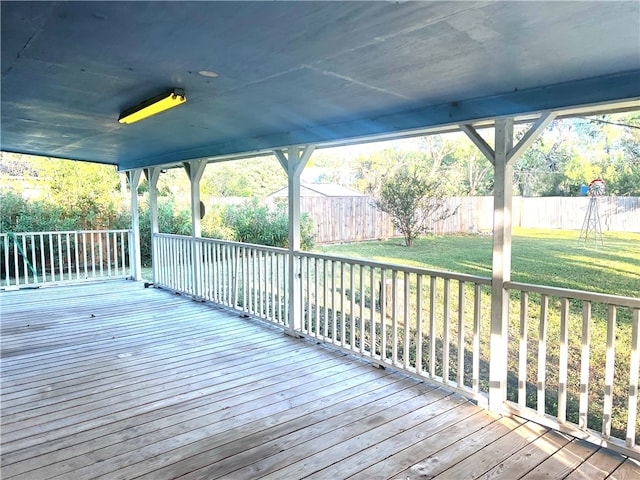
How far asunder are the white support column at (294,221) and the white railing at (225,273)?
0.57 feet

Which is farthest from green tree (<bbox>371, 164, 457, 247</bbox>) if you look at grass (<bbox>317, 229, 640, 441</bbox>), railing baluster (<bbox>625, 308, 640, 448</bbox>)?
railing baluster (<bbox>625, 308, 640, 448</bbox>)

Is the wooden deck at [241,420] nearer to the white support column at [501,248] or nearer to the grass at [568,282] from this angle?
the white support column at [501,248]

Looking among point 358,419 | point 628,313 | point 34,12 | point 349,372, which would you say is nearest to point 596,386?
point 628,313

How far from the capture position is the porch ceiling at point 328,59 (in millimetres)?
1802

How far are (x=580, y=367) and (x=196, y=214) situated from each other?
5255 mm

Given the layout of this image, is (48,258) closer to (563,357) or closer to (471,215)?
(471,215)

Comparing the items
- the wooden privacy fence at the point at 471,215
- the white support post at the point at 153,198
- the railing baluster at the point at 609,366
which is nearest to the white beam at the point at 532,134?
the railing baluster at the point at 609,366

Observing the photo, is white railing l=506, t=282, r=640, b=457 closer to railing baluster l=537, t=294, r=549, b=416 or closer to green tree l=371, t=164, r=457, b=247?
railing baluster l=537, t=294, r=549, b=416

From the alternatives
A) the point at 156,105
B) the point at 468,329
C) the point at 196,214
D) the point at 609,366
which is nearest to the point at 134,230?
the point at 196,214

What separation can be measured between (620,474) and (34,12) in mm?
3702

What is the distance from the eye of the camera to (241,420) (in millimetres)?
2922

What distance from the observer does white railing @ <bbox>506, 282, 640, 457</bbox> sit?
2.53m

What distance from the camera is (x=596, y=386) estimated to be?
440 centimetres

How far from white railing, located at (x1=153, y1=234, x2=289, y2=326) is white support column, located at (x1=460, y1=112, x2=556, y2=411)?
2.51 metres
